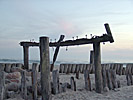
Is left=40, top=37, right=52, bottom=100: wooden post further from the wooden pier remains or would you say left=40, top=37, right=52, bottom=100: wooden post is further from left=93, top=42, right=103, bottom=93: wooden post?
left=93, top=42, right=103, bottom=93: wooden post

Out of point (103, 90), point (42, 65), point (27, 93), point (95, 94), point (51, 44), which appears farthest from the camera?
point (51, 44)

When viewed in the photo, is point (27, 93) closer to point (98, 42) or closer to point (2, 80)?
point (2, 80)

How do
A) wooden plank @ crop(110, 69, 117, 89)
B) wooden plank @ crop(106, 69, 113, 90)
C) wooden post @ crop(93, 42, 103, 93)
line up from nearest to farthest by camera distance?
wooden post @ crop(93, 42, 103, 93)
wooden plank @ crop(106, 69, 113, 90)
wooden plank @ crop(110, 69, 117, 89)

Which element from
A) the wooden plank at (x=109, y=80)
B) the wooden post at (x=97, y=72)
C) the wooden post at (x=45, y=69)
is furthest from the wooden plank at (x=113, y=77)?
the wooden post at (x=45, y=69)

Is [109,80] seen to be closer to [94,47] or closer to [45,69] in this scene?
[94,47]

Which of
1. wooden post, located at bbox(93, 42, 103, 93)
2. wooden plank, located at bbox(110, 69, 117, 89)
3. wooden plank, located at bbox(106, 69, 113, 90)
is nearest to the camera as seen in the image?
wooden post, located at bbox(93, 42, 103, 93)

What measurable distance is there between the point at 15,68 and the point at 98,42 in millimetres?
5394

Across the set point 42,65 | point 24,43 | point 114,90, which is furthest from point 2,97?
point 24,43

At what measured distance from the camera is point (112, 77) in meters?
8.09

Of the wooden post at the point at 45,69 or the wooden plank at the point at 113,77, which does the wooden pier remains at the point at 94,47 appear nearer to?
the wooden post at the point at 45,69

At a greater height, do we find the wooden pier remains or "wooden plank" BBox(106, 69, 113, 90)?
the wooden pier remains

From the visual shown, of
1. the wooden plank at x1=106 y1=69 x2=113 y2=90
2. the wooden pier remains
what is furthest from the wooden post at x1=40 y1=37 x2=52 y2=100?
the wooden plank at x1=106 y1=69 x2=113 y2=90

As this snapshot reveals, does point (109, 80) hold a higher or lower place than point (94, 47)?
lower

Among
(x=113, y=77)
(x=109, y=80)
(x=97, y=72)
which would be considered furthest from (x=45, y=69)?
(x=113, y=77)
